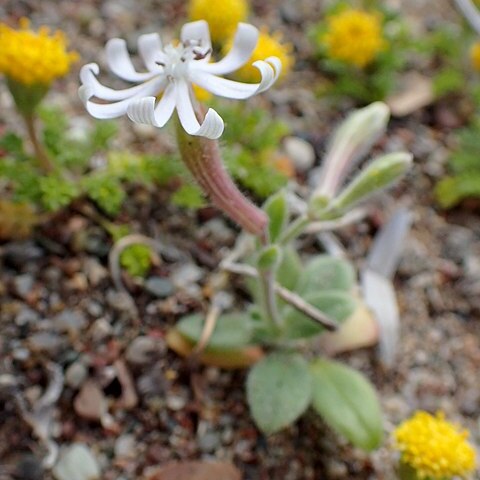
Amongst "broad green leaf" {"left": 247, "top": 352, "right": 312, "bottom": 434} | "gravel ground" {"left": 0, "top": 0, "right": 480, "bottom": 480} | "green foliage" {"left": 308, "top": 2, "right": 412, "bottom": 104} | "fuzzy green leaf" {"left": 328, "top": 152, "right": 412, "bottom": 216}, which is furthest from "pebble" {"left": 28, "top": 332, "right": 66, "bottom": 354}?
"green foliage" {"left": 308, "top": 2, "right": 412, "bottom": 104}

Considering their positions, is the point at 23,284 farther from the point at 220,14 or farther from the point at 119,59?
the point at 220,14

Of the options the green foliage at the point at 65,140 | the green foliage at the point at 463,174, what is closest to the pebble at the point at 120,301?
the green foliage at the point at 65,140

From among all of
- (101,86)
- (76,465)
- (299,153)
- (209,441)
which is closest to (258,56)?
(299,153)

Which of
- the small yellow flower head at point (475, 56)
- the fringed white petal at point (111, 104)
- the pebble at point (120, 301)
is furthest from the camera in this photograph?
the small yellow flower head at point (475, 56)

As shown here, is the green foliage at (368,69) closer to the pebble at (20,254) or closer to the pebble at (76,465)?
the pebble at (20,254)

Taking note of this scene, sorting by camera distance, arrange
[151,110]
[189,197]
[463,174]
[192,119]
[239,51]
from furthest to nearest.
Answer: [463,174]
[189,197]
[239,51]
[192,119]
[151,110]

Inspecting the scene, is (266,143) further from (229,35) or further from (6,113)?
(6,113)
